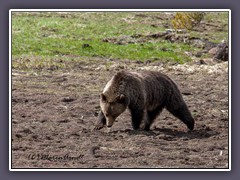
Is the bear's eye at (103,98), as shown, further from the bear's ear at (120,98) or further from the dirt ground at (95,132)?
the dirt ground at (95,132)

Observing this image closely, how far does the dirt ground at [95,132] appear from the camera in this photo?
1048cm

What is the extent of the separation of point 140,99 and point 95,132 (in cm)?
102

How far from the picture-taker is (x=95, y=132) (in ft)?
40.2

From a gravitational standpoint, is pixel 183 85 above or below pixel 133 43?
below

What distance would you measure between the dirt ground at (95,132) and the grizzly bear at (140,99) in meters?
0.26

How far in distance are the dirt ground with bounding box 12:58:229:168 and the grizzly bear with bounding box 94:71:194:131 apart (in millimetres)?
258

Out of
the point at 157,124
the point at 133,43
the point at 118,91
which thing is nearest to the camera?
the point at 118,91

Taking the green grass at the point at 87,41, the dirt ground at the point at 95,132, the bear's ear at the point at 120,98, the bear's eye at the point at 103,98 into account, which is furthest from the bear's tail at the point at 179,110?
the green grass at the point at 87,41

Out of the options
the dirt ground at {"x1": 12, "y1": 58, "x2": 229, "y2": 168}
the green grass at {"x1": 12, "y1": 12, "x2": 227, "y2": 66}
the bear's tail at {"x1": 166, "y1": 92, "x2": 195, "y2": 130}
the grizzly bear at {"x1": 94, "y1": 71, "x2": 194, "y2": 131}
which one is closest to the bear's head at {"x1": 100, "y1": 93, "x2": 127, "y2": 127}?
the grizzly bear at {"x1": 94, "y1": 71, "x2": 194, "y2": 131}

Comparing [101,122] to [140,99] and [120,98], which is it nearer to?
[120,98]

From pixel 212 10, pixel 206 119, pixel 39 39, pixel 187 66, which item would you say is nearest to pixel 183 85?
pixel 187 66

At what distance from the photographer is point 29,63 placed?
1872 centimetres

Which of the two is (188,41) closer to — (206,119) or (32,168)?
(206,119)

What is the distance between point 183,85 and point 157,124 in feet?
13.8
